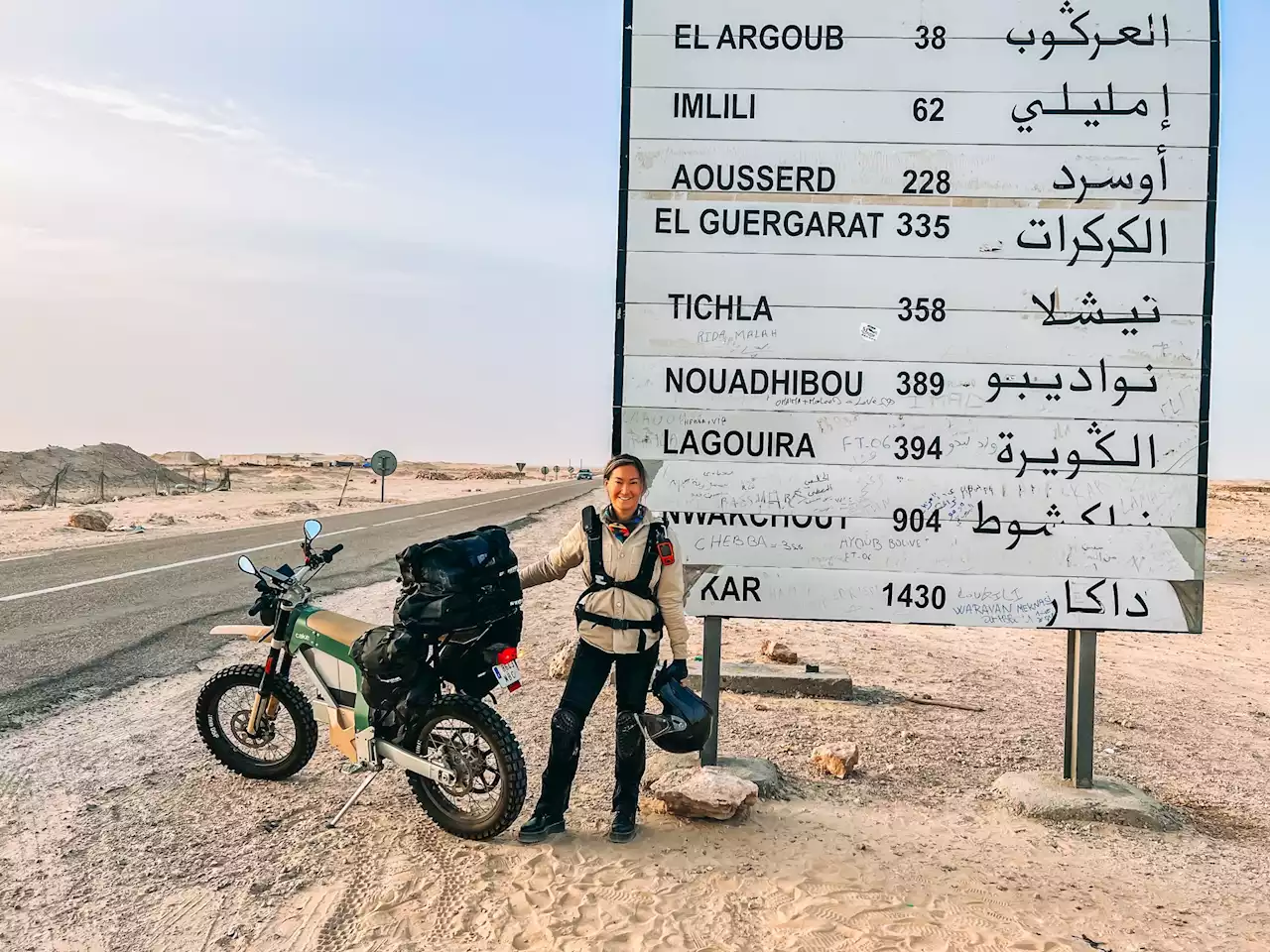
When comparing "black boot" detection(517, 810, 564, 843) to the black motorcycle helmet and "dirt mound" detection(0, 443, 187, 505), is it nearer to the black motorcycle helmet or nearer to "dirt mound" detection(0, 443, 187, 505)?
the black motorcycle helmet

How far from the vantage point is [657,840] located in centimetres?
438

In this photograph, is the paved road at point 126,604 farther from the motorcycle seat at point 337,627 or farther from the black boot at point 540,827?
the black boot at point 540,827

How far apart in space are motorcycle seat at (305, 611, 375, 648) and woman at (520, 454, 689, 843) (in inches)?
40.1

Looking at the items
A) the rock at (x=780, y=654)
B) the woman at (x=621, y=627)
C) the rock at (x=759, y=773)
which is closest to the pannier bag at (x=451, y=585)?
the woman at (x=621, y=627)

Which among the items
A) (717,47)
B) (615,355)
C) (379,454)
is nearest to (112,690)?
(615,355)

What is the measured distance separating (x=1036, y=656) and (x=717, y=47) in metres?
7.56

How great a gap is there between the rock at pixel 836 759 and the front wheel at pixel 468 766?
2.18 meters

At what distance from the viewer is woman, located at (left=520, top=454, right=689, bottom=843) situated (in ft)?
13.8

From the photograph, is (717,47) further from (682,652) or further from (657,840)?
(657,840)

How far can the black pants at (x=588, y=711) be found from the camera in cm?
429

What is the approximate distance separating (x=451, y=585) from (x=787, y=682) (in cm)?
442

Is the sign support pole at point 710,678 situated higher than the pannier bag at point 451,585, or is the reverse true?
the pannier bag at point 451,585

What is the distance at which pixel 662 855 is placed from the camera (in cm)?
421

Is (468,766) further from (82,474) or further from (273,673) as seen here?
(82,474)
